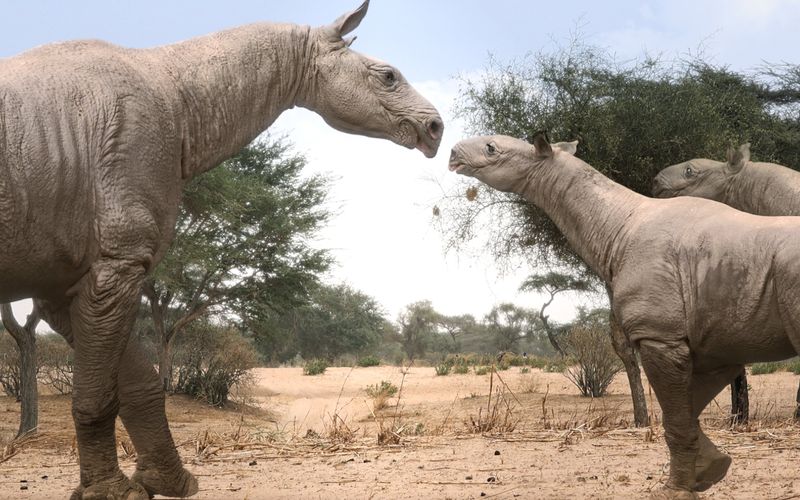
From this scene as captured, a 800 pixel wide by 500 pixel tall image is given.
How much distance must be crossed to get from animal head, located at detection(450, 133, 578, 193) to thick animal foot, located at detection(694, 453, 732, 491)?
2.25 m

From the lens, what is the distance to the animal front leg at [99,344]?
14.8 feet

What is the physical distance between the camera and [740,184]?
396 inches

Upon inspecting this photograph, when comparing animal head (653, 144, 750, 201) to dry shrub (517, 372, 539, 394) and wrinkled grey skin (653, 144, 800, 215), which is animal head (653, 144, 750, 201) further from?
dry shrub (517, 372, 539, 394)

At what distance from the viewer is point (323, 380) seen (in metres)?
31.0

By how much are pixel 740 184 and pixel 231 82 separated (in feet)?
22.3

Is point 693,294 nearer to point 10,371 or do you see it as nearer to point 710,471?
point 710,471

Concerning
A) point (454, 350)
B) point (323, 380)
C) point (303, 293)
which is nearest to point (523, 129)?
point (303, 293)

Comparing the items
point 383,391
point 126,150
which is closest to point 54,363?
point 383,391

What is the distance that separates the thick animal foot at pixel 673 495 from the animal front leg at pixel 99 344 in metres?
3.21

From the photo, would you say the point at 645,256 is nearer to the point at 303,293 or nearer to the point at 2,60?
the point at 2,60

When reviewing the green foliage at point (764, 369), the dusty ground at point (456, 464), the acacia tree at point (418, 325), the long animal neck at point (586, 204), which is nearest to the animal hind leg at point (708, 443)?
the dusty ground at point (456, 464)

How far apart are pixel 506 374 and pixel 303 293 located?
704 cm

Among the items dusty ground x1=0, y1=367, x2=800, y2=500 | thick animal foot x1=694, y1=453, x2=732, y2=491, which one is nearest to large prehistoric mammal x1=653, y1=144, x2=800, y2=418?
dusty ground x1=0, y1=367, x2=800, y2=500

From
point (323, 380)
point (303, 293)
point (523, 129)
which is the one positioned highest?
point (523, 129)
